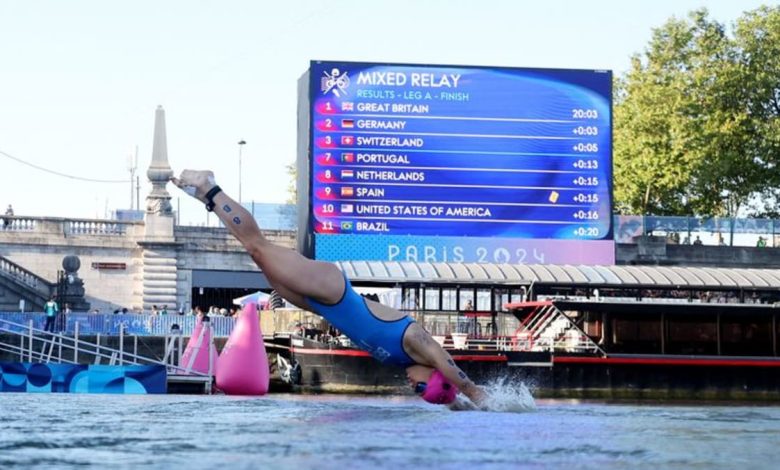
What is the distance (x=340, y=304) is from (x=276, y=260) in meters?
0.85

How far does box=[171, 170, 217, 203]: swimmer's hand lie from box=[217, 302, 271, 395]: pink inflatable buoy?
16.2m

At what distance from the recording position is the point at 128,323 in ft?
145

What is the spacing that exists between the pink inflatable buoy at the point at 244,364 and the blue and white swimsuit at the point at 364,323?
1596 centimetres

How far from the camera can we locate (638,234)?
56.2 m

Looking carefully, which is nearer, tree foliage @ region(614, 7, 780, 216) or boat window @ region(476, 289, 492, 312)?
boat window @ region(476, 289, 492, 312)

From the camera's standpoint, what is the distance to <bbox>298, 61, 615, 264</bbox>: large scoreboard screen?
147 feet

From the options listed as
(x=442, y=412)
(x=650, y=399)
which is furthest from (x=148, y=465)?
(x=650, y=399)

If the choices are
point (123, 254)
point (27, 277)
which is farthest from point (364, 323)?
point (123, 254)

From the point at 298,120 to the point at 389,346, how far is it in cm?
3234

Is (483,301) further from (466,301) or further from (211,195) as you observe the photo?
(211,195)

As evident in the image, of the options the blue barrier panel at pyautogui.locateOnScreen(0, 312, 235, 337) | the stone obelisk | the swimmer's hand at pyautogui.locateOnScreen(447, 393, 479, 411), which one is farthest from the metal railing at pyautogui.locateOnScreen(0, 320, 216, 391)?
the swimmer's hand at pyautogui.locateOnScreen(447, 393, 479, 411)

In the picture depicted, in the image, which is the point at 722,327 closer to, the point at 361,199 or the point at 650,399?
the point at 650,399

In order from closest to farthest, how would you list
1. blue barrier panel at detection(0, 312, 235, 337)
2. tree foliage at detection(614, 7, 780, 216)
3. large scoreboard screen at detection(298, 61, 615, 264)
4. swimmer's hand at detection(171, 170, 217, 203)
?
swimmer's hand at detection(171, 170, 217, 203) < blue barrier panel at detection(0, 312, 235, 337) < large scoreboard screen at detection(298, 61, 615, 264) < tree foliage at detection(614, 7, 780, 216)

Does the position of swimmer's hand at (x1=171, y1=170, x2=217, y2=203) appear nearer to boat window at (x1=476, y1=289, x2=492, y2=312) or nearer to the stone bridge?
boat window at (x1=476, y1=289, x2=492, y2=312)
